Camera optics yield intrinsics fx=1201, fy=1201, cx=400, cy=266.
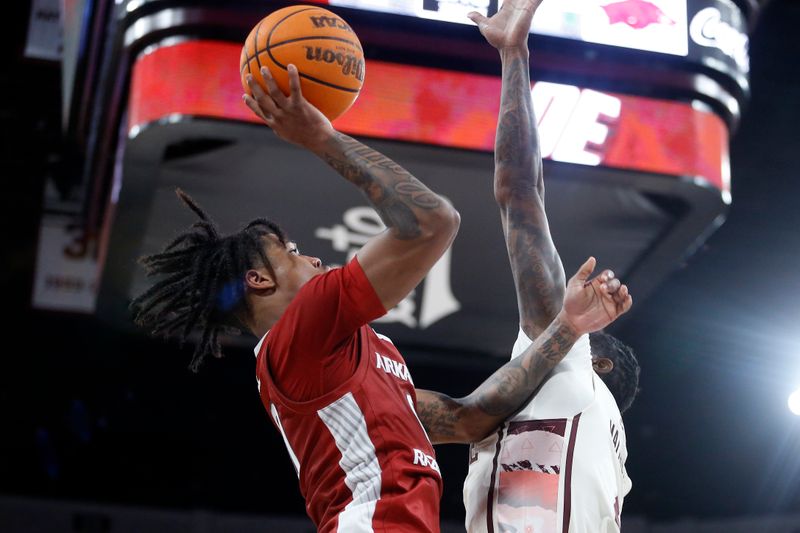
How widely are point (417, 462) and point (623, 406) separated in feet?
3.31

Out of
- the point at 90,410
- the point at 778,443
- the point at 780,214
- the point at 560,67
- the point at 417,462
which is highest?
the point at 560,67

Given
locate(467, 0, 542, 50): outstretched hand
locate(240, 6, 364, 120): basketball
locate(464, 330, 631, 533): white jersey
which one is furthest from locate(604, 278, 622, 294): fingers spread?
locate(467, 0, 542, 50): outstretched hand

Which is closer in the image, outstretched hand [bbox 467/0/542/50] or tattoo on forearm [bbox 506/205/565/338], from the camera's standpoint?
tattoo on forearm [bbox 506/205/565/338]

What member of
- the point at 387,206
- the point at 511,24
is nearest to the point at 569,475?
the point at 387,206

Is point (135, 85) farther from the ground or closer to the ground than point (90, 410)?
farther from the ground

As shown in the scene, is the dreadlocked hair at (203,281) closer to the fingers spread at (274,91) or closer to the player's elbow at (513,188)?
the fingers spread at (274,91)

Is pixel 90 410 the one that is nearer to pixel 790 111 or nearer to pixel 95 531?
pixel 95 531

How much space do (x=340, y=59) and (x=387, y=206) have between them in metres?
0.40

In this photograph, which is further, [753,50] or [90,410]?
[90,410]

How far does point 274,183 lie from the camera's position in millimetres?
5477

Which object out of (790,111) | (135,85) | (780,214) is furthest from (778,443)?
(135,85)

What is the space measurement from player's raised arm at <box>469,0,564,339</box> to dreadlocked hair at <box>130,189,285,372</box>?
68cm

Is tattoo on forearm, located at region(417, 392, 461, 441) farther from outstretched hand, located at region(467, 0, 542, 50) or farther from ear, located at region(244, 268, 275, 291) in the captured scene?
outstretched hand, located at region(467, 0, 542, 50)

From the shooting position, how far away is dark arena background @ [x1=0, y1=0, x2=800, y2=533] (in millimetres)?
5051
